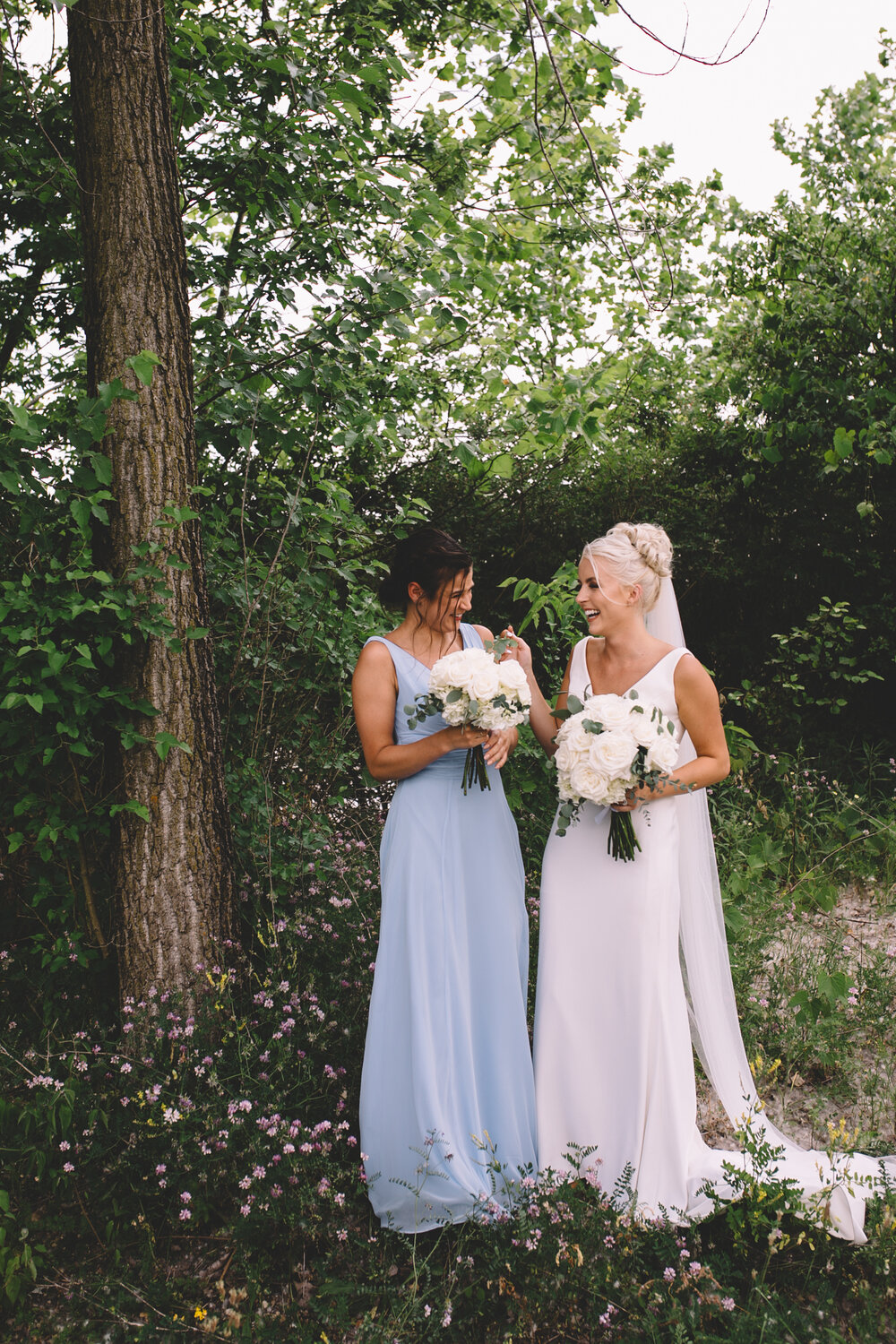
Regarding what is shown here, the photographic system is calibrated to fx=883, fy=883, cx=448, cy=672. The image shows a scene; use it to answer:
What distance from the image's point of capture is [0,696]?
9.66ft

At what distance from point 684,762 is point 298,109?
10.5 ft

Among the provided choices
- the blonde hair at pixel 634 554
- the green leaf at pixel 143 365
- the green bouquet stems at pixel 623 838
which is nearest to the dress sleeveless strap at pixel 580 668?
the blonde hair at pixel 634 554

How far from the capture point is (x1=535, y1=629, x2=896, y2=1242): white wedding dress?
2906 millimetres

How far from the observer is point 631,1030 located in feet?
9.72

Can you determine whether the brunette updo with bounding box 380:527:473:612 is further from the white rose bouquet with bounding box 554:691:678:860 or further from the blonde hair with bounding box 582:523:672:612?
the white rose bouquet with bounding box 554:691:678:860

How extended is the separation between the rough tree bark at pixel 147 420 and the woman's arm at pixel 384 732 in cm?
73

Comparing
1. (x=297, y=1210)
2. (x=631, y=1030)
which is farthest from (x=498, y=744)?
(x=297, y=1210)

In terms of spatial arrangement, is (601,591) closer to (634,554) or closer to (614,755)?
(634,554)

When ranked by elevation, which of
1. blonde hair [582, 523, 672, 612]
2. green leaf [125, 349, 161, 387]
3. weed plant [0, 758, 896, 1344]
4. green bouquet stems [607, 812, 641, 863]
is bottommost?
weed plant [0, 758, 896, 1344]

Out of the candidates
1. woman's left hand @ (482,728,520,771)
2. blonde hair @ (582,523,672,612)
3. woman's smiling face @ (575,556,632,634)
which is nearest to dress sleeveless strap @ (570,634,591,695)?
woman's smiling face @ (575,556,632,634)

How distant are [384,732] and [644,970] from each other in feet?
3.88

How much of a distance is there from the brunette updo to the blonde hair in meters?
0.46

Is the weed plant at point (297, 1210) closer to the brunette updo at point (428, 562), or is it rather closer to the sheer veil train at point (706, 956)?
the sheer veil train at point (706, 956)

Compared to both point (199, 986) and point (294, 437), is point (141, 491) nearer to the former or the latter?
point (294, 437)
